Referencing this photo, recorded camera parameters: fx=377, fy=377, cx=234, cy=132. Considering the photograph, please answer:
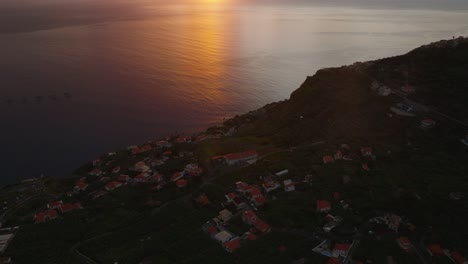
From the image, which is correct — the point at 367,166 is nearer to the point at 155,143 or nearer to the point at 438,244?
the point at 438,244

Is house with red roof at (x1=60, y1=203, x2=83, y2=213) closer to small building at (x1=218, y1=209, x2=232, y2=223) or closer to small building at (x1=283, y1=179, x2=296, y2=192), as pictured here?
small building at (x1=218, y1=209, x2=232, y2=223)

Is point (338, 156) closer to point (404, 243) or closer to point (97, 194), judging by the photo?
point (404, 243)

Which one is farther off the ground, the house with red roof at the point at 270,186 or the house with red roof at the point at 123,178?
the house with red roof at the point at 270,186

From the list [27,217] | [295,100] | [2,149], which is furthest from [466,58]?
[2,149]

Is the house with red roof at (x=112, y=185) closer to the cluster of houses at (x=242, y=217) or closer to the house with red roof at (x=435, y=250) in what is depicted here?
the cluster of houses at (x=242, y=217)

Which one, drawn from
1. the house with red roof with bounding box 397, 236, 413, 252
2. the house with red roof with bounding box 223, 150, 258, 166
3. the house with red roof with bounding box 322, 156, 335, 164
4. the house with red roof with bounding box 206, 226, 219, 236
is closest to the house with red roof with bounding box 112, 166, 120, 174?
the house with red roof with bounding box 223, 150, 258, 166

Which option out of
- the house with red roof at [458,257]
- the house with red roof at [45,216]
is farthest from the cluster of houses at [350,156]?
the house with red roof at [45,216]

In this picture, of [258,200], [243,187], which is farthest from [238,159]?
[258,200]
